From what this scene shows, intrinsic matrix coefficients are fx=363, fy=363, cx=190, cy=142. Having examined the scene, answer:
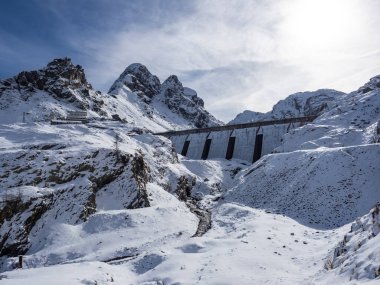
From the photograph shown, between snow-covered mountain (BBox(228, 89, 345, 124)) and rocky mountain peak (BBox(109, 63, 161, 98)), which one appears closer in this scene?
rocky mountain peak (BBox(109, 63, 161, 98))

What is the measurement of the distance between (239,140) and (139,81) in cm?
9269

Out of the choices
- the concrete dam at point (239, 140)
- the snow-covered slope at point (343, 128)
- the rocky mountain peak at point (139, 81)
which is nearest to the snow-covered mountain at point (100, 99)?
the rocky mountain peak at point (139, 81)

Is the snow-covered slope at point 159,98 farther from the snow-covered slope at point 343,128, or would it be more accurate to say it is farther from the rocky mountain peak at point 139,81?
the snow-covered slope at point 343,128

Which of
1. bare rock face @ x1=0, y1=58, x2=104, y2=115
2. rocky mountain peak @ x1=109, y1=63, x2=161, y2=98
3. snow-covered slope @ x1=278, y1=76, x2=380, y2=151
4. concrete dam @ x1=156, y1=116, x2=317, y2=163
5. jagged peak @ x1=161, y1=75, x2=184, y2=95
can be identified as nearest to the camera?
snow-covered slope @ x1=278, y1=76, x2=380, y2=151

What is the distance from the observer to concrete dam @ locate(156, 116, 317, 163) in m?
66.4

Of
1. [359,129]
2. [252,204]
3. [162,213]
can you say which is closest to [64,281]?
[162,213]

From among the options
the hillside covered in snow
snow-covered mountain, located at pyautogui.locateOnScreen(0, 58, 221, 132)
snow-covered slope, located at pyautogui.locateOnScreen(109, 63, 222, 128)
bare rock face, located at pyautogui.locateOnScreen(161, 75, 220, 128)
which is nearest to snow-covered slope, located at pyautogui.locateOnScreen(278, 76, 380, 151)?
the hillside covered in snow

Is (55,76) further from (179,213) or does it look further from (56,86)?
(179,213)

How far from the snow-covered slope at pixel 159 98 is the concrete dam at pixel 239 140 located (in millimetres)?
49444

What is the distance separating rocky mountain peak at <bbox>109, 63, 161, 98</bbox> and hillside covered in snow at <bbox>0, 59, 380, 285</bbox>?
98267 millimetres

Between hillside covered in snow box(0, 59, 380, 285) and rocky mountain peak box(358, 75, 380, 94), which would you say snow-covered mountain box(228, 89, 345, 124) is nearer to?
rocky mountain peak box(358, 75, 380, 94)

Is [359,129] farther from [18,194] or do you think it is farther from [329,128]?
[18,194]

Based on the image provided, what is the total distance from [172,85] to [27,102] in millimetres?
84953

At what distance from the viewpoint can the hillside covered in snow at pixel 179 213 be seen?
1608 cm
